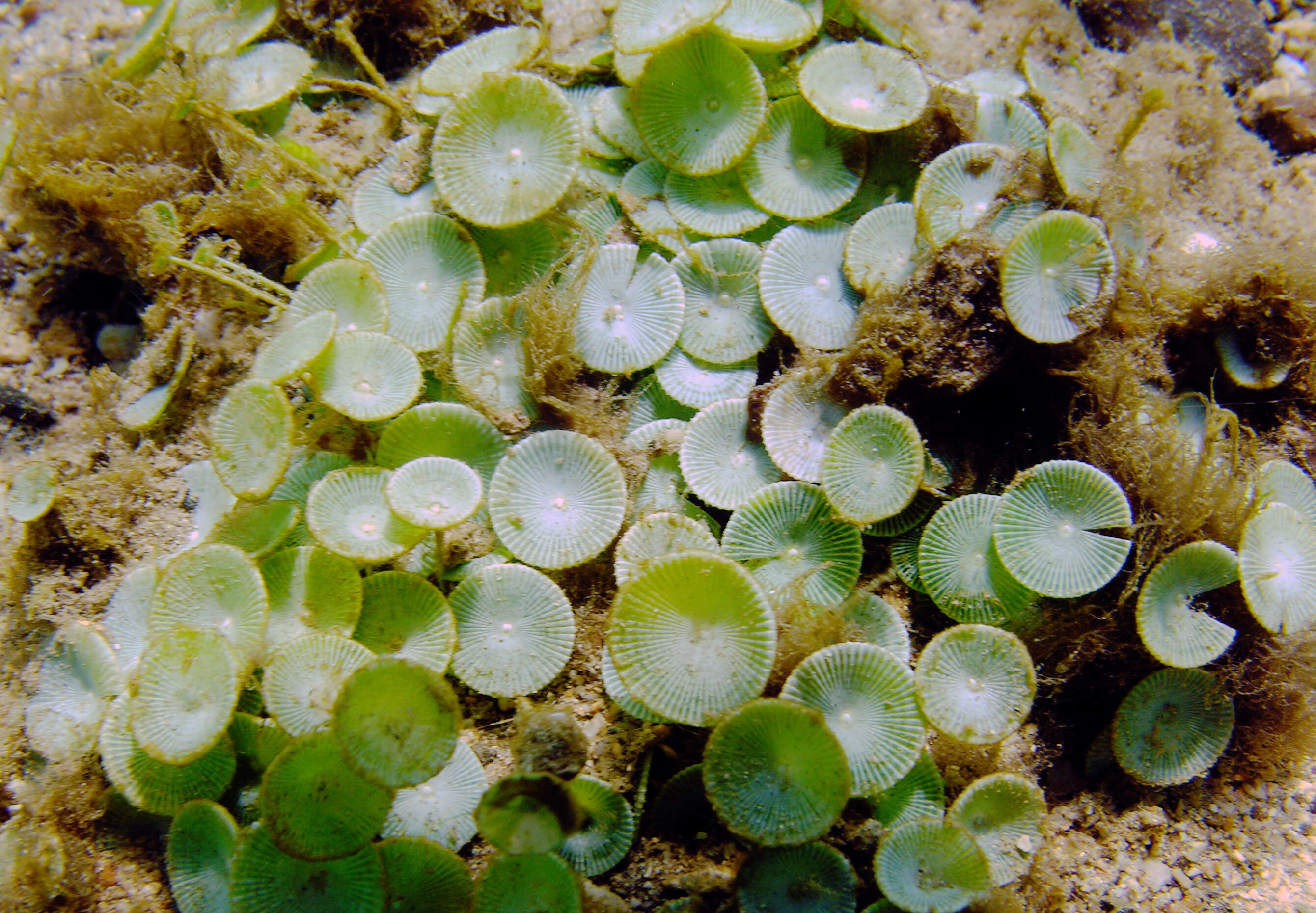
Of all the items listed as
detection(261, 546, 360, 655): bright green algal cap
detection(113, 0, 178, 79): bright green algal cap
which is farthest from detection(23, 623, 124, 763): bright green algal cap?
detection(113, 0, 178, 79): bright green algal cap

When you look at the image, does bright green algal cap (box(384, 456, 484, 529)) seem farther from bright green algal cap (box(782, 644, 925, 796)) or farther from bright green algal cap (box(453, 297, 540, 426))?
bright green algal cap (box(782, 644, 925, 796))

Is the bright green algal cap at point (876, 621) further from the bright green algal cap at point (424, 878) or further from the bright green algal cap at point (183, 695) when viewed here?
the bright green algal cap at point (183, 695)

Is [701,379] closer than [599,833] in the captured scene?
No

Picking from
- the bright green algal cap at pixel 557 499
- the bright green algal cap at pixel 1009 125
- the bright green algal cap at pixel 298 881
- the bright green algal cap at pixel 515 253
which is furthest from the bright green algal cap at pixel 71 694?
the bright green algal cap at pixel 1009 125

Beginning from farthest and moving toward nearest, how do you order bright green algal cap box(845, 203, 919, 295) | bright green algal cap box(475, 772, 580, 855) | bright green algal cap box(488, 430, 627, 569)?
bright green algal cap box(845, 203, 919, 295) < bright green algal cap box(488, 430, 627, 569) < bright green algal cap box(475, 772, 580, 855)

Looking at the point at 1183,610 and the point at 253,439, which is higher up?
the point at 1183,610

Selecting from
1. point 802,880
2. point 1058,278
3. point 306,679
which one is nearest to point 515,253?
point 306,679

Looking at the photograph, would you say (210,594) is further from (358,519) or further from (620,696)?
(620,696)
